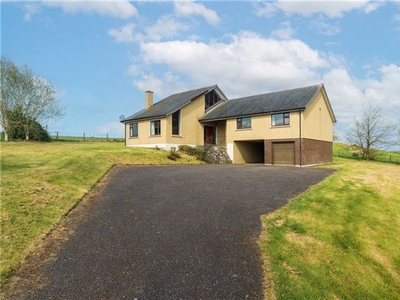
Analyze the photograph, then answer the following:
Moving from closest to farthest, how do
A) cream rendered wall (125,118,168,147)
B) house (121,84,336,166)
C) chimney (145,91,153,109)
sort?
house (121,84,336,166)
cream rendered wall (125,118,168,147)
chimney (145,91,153,109)

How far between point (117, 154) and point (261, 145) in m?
16.4

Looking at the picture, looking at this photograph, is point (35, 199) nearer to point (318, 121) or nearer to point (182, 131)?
point (182, 131)

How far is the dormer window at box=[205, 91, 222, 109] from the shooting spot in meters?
34.5

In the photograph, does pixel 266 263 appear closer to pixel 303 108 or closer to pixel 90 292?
pixel 90 292

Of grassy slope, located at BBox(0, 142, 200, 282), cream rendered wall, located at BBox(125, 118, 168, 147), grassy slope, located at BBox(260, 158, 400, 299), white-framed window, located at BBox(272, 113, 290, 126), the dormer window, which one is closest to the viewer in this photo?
grassy slope, located at BBox(260, 158, 400, 299)

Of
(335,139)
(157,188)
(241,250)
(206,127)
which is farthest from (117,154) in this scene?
(335,139)

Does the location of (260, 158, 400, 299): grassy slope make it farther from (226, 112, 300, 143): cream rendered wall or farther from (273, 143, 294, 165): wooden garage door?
(226, 112, 300, 143): cream rendered wall

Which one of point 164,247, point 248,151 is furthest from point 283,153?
point 164,247

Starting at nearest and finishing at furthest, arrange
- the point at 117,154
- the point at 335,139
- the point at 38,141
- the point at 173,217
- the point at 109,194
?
1. the point at 173,217
2. the point at 109,194
3. the point at 117,154
4. the point at 38,141
5. the point at 335,139

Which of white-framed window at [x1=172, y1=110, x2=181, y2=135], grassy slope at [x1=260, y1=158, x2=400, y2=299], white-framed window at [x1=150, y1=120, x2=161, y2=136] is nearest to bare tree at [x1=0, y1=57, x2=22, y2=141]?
white-framed window at [x1=150, y1=120, x2=161, y2=136]

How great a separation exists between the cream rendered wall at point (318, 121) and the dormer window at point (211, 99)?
39.3 ft

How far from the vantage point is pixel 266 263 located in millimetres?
6824

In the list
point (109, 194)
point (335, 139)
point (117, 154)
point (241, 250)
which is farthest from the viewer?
point (335, 139)

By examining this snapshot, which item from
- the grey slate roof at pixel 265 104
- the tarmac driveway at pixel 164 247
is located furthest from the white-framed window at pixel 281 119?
the tarmac driveway at pixel 164 247
